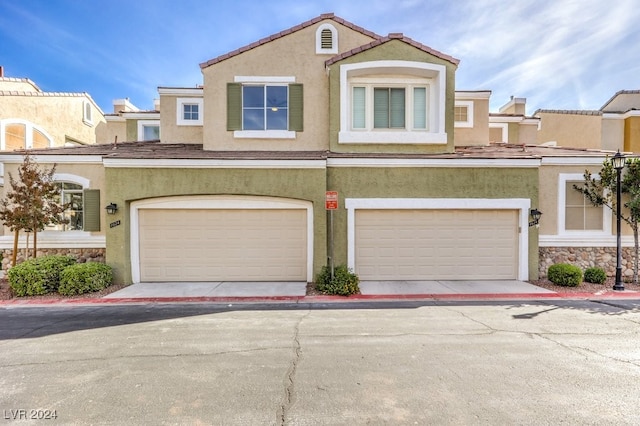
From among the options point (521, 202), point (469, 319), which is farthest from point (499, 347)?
point (521, 202)

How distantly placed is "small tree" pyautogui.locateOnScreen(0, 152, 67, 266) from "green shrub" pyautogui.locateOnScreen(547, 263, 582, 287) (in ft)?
51.5

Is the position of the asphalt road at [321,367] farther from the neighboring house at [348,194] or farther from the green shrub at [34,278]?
the neighboring house at [348,194]

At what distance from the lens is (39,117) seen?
16.8 m

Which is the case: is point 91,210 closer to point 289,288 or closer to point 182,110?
point 182,110

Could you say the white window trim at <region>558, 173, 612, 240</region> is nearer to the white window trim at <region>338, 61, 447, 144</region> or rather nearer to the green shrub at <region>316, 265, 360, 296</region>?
the white window trim at <region>338, 61, 447, 144</region>

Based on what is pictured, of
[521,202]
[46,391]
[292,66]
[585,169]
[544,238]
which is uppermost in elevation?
[292,66]

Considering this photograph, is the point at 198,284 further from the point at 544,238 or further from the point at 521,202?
the point at 544,238

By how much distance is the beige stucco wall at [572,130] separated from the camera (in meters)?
17.1

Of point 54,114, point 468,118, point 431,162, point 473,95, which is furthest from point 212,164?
point 54,114

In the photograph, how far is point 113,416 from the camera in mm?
3629

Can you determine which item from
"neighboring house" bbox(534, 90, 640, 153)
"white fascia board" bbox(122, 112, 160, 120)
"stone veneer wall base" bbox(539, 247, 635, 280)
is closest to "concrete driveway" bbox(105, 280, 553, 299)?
"stone veneer wall base" bbox(539, 247, 635, 280)

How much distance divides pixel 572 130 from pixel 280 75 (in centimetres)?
1697

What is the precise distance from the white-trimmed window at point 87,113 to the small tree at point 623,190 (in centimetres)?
2542

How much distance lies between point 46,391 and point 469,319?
747 centimetres
